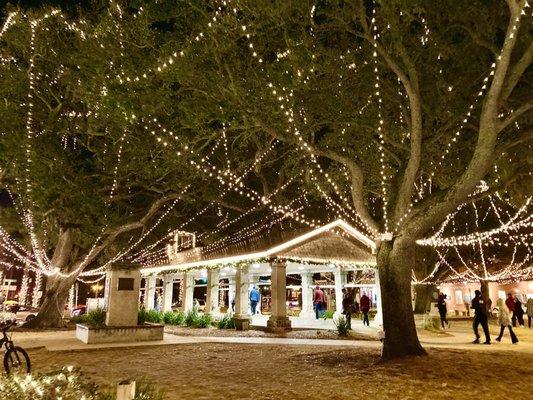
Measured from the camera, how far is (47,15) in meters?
16.0

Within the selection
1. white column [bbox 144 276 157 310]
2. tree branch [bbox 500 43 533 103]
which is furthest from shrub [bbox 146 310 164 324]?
tree branch [bbox 500 43 533 103]

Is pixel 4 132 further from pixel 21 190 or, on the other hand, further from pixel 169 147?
pixel 169 147

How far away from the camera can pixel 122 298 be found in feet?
46.2

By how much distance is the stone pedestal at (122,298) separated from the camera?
13.9 meters

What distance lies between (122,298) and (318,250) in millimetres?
8320

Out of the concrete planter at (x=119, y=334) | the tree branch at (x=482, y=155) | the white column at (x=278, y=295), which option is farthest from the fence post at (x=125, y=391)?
the white column at (x=278, y=295)

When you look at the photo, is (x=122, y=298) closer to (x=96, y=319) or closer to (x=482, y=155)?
(x=96, y=319)

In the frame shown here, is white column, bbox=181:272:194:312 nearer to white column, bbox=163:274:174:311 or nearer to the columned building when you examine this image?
the columned building

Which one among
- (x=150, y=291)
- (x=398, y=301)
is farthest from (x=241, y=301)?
(x=150, y=291)

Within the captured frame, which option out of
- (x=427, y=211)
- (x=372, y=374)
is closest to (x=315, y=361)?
(x=372, y=374)

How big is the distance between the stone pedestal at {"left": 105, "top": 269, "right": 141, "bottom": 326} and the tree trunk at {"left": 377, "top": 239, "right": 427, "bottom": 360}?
27.5 feet

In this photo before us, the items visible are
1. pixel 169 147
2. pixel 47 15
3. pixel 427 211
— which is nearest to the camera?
pixel 427 211

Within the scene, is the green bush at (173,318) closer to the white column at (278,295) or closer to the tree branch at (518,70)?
the white column at (278,295)

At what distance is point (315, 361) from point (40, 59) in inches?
614
